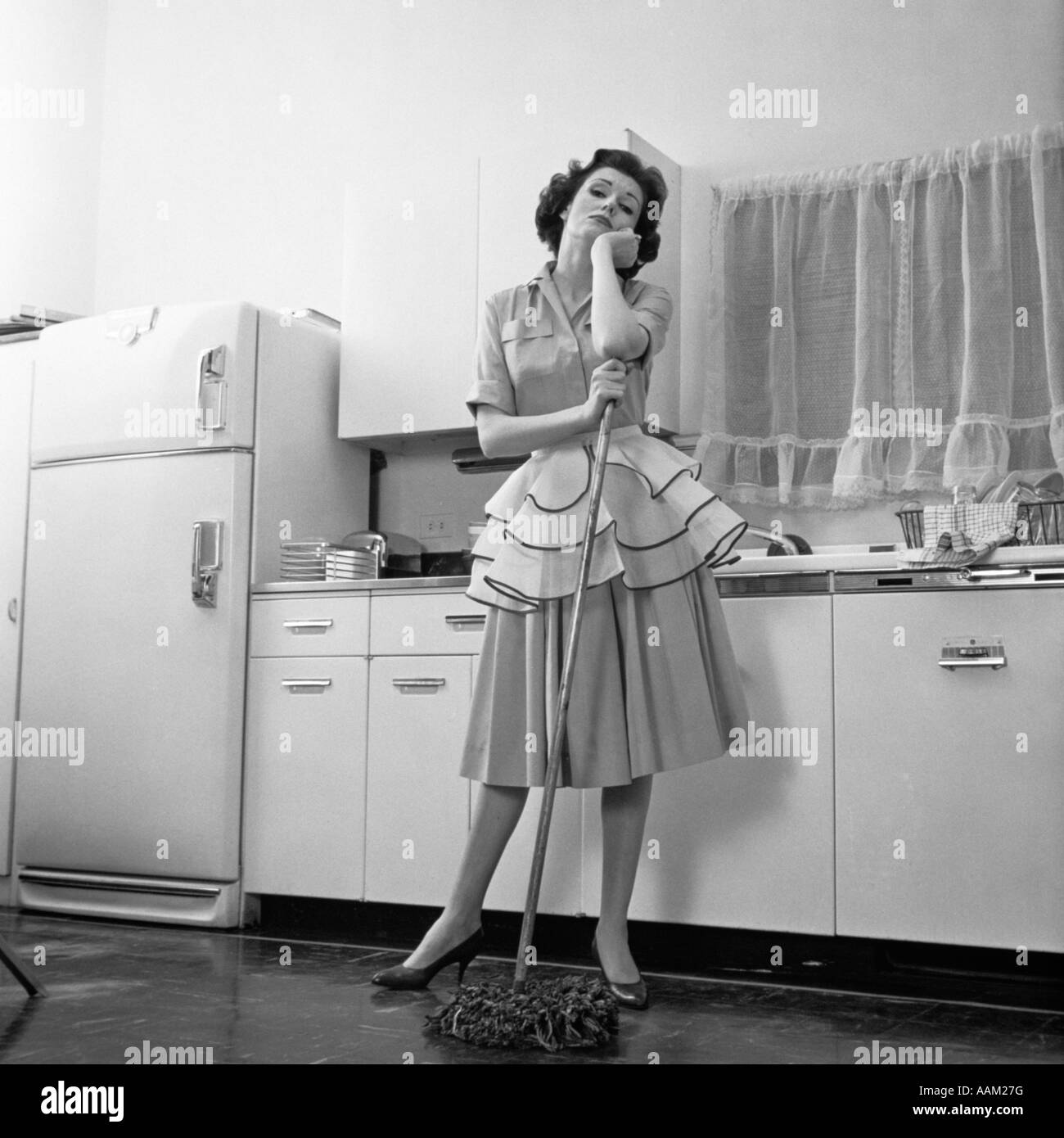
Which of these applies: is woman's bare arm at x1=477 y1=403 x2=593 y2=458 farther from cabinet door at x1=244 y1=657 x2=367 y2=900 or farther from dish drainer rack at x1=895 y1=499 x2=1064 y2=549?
cabinet door at x1=244 y1=657 x2=367 y2=900

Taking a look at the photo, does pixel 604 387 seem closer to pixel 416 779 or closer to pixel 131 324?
pixel 416 779

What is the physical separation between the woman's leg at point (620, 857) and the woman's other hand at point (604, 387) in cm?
69

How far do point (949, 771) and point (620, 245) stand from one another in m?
1.20

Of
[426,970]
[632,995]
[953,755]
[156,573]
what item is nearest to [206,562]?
[156,573]

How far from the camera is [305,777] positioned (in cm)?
351

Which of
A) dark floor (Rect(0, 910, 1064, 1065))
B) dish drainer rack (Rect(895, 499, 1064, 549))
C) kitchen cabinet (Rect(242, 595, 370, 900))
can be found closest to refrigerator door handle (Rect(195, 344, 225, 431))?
kitchen cabinet (Rect(242, 595, 370, 900))

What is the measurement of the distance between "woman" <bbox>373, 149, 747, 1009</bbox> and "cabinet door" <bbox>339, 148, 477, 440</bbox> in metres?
0.97

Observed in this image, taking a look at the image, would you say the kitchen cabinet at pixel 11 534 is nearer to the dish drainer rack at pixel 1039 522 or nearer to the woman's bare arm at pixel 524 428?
the woman's bare arm at pixel 524 428

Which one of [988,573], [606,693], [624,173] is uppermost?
[624,173]

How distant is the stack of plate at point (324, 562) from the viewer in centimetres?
367

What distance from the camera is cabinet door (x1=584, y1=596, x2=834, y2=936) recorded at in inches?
113

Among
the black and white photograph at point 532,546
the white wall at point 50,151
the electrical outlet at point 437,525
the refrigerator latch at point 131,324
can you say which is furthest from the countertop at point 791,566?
the white wall at point 50,151

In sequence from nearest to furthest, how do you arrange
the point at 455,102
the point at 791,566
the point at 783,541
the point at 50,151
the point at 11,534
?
the point at 791,566, the point at 783,541, the point at 11,534, the point at 455,102, the point at 50,151

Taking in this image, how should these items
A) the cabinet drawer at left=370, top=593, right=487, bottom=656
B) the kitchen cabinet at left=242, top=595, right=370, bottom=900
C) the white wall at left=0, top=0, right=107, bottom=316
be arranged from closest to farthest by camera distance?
the cabinet drawer at left=370, top=593, right=487, bottom=656
the kitchen cabinet at left=242, top=595, right=370, bottom=900
the white wall at left=0, top=0, right=107, bottom=316
